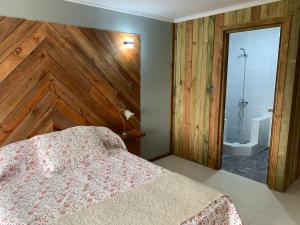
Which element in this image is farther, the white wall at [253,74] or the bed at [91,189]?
→ the white wall at [253,74]

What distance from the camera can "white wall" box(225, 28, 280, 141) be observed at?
4.22m

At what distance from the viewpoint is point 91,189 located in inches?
69.8

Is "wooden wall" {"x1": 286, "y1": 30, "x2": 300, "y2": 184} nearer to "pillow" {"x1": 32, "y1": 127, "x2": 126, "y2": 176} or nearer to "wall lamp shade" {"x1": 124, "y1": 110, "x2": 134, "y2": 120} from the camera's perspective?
"wall lamp shade" {"x1": 124, "y1": 110, "x2": 134, "y2": 120}

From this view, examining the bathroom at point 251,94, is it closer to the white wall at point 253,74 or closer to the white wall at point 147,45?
the white wall at point 253,74

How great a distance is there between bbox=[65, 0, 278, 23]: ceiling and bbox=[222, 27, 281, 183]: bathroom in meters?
1.03

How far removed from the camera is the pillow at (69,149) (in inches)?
84.7

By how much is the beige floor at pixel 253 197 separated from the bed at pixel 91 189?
0.98 meters

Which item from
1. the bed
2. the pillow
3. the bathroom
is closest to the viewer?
the bed

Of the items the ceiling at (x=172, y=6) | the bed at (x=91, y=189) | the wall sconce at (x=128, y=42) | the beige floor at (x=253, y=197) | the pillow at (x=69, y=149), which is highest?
the ceiling at (x=172, y=6)

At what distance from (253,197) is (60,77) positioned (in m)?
2.65

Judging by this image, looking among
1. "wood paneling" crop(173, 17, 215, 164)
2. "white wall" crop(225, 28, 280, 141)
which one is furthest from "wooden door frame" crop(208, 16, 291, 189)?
"white wall" crop(225, 28, 280, 141)

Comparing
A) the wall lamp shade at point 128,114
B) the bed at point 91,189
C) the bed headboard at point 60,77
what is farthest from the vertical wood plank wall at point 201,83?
the bed at point 91,189

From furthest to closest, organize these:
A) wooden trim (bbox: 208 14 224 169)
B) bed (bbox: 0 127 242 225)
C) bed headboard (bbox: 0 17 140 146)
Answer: wooden trim (bbox: 208 14 224 169) < bed headboard (bbox: 0 17 140 146) < bed (bbox: 0 127 242 225)

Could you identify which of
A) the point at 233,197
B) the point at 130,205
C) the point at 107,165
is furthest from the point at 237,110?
the point at 130,205
